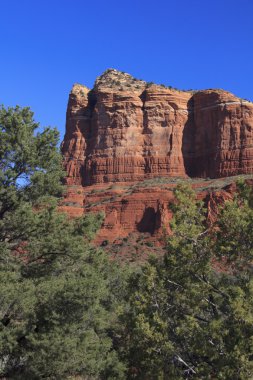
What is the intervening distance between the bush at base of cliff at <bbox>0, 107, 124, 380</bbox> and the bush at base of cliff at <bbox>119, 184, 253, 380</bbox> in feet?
8.89

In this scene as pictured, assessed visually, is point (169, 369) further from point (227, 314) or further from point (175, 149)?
point (175, 149)

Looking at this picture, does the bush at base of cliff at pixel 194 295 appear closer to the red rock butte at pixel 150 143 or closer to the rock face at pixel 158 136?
the red rock butte at pixel 150 143

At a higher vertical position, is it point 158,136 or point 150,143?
point 158,136

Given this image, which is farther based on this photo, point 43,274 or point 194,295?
point 43,274

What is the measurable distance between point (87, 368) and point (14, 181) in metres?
6.98

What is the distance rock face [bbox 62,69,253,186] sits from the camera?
98.8 metres

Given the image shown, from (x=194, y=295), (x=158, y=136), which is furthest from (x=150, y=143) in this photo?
(x=194, y=295)

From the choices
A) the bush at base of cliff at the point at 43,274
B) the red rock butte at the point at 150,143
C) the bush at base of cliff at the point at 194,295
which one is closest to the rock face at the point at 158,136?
the red rock butte at the point at 150,143

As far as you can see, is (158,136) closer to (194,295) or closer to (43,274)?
(43,274)

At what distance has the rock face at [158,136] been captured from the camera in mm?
98750

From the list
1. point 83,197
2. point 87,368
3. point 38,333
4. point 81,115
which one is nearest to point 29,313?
point 38,333

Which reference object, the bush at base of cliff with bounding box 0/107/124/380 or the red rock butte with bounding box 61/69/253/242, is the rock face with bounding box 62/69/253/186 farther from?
the bush at base of cliff with bounding box 0/107/124/380

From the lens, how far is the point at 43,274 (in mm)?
17391

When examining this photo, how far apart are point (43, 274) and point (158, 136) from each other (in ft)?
295
